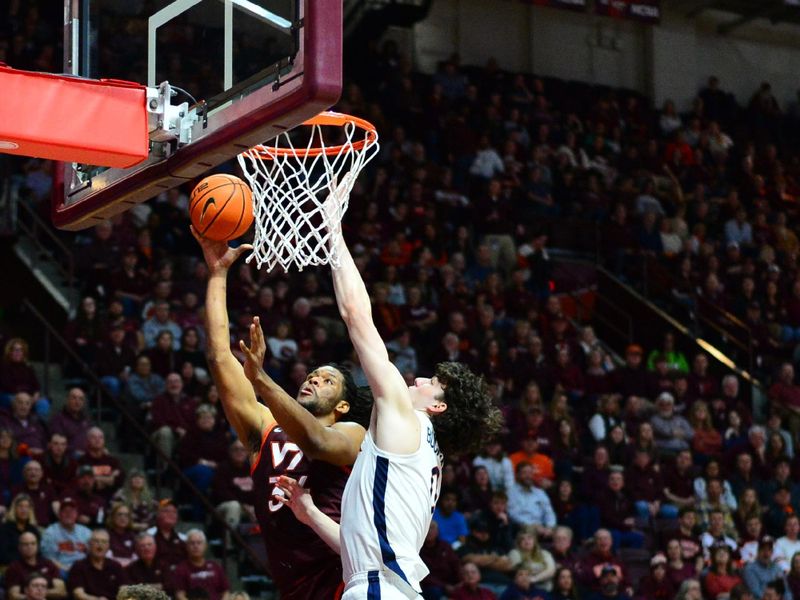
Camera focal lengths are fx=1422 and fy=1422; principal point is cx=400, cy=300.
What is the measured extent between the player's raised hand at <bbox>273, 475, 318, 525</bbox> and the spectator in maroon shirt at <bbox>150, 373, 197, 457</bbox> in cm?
619

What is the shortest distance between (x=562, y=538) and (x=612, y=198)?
7118 millimetres

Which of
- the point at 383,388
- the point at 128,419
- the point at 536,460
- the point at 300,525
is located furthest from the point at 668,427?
the point at 383,388

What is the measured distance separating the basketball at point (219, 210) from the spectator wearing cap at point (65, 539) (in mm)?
4741

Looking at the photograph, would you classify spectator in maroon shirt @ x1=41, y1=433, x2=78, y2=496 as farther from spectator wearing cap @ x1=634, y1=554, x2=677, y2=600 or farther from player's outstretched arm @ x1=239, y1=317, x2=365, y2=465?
player's outstretched arm @ x1=239, y1=317, x2=365, y2=465

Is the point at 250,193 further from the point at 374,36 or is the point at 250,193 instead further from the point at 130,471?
the point at 374,36

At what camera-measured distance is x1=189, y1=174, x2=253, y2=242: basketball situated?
550 cm

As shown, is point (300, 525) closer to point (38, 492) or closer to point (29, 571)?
point (29, 571)

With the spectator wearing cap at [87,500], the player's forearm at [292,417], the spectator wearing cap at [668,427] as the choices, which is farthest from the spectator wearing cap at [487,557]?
the player's forearm at [292,417]

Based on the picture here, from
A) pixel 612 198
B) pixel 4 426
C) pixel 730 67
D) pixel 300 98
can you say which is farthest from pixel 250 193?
pixel 730 67

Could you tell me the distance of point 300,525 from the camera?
5.39m

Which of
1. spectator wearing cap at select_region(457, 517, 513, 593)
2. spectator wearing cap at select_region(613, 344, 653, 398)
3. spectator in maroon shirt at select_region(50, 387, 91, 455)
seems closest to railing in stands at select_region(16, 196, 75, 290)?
spectator in maroon shirt at select_region(50, 387, 91, 455)

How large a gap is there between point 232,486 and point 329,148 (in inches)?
214

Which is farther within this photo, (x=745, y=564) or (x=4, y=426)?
(x=745, y=564)

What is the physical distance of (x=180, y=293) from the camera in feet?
41.6
